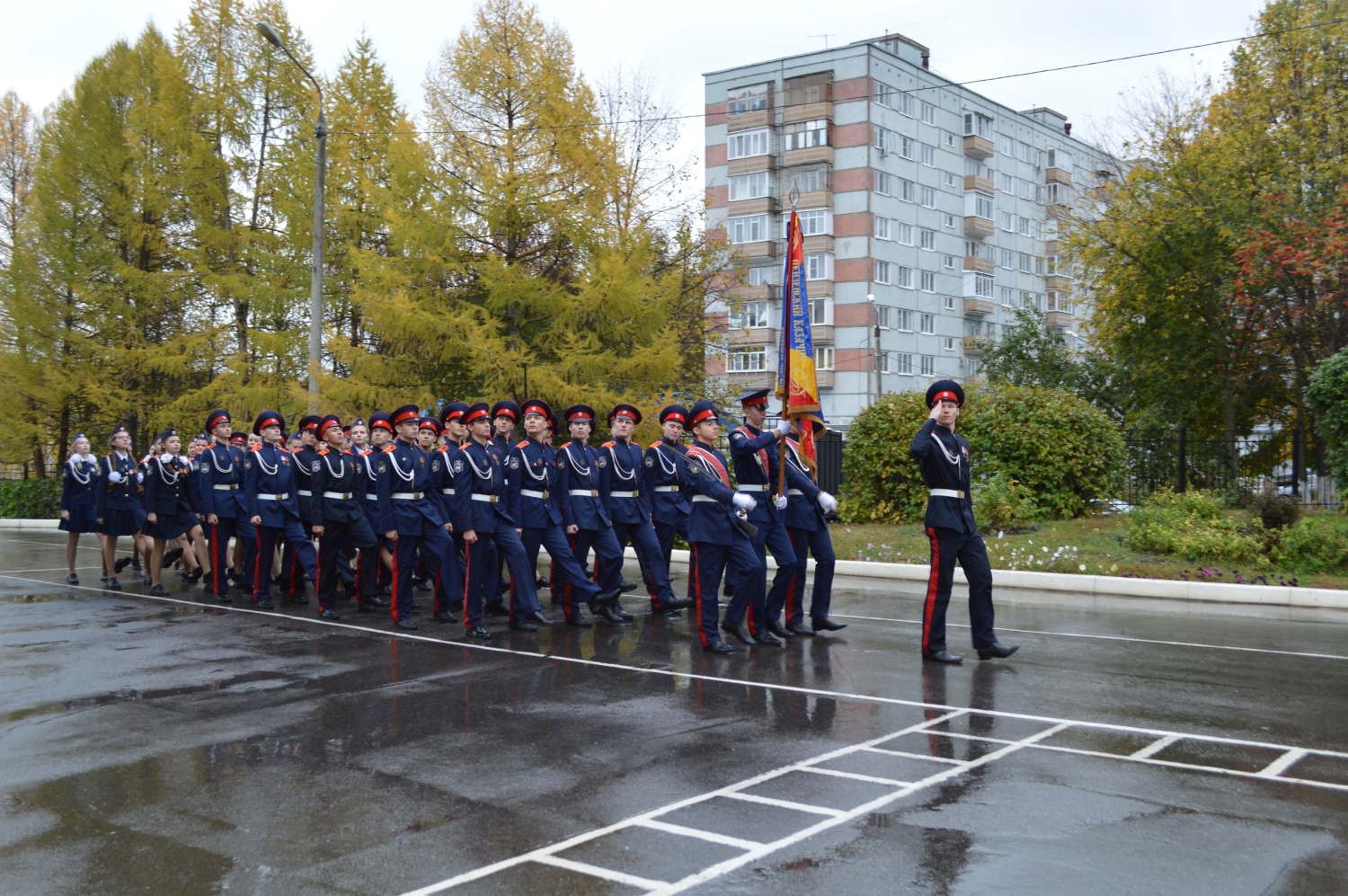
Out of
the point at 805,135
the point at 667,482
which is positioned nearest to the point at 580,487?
the point at 667,482

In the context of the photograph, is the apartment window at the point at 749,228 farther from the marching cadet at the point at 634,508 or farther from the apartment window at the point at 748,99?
the marching cadet at the point at 634,508

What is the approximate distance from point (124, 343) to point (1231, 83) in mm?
26782

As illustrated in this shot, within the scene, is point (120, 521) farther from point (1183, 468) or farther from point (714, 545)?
point (1183, 468)

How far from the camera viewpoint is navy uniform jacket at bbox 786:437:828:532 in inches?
403

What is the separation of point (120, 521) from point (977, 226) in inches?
2044

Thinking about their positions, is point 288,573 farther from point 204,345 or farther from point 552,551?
point 204,345

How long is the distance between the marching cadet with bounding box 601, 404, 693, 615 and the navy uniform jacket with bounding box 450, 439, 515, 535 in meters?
1.24

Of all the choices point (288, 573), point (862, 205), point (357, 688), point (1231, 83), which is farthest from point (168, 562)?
point (862, 205)

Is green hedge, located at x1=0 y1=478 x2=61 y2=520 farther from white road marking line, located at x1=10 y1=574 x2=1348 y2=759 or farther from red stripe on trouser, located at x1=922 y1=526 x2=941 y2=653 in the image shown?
red stripe on trouser, located at x1=922 y1=526 x2=941 y2=653

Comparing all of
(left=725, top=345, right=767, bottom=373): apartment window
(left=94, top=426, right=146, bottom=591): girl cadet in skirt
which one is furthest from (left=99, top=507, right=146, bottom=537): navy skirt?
(left=725, top=345, right=767, bottom=373): apartment window

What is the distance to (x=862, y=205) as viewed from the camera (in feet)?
172

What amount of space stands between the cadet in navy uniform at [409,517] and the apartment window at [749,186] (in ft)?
147

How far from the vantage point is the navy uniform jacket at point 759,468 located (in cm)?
969

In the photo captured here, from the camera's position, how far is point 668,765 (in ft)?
19.3
